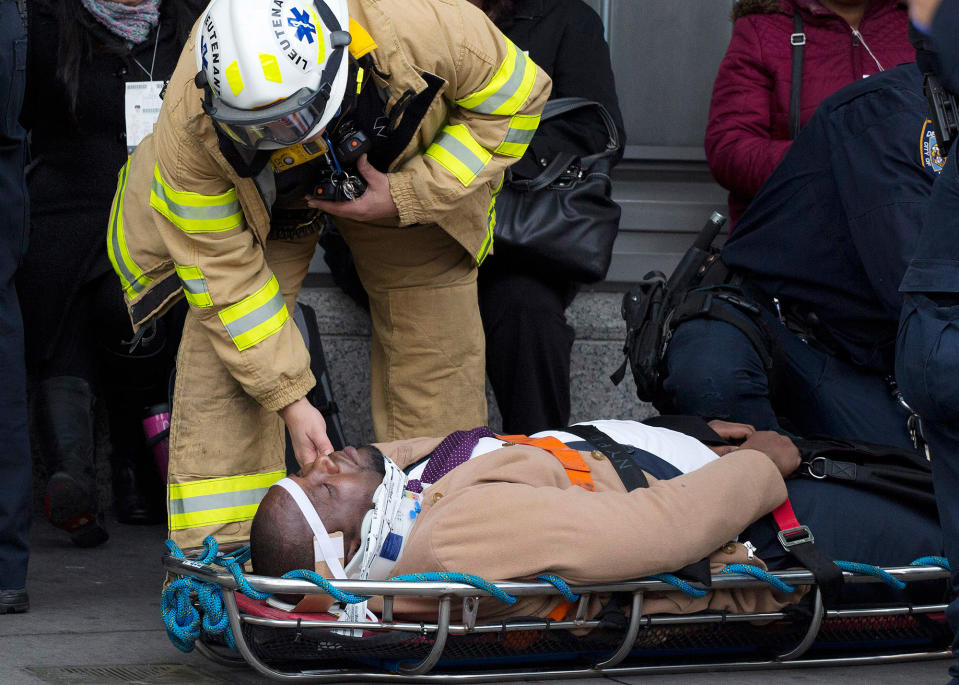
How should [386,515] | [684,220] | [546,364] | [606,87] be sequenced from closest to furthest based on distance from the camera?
[386,515], [546,364], [606,87], [684,220]

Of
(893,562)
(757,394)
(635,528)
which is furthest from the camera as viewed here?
(757,394)

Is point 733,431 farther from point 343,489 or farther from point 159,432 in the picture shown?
point 159,432

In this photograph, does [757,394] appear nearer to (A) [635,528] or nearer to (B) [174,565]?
(A) [635,528]

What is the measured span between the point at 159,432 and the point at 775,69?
239 cm

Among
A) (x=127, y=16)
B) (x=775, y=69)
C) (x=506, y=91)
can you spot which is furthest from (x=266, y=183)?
(x=775, y=69)

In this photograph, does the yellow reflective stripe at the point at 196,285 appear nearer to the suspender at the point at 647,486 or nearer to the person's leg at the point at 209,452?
the person's leg at the point at 209,452

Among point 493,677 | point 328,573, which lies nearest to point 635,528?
point 493,677

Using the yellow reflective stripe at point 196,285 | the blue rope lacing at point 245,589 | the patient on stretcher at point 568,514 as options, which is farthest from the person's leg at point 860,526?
the yellow reflective stripe at point 196,285

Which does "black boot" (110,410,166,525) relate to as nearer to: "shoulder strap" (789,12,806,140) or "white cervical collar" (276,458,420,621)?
"white cervical collar" (276,458,420,621)

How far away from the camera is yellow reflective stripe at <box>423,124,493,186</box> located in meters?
3.14

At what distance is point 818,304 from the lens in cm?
363

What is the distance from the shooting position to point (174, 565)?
2688 mm

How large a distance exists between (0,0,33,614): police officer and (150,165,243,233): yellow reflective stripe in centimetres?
50

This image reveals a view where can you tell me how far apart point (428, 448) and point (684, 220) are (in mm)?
2261
